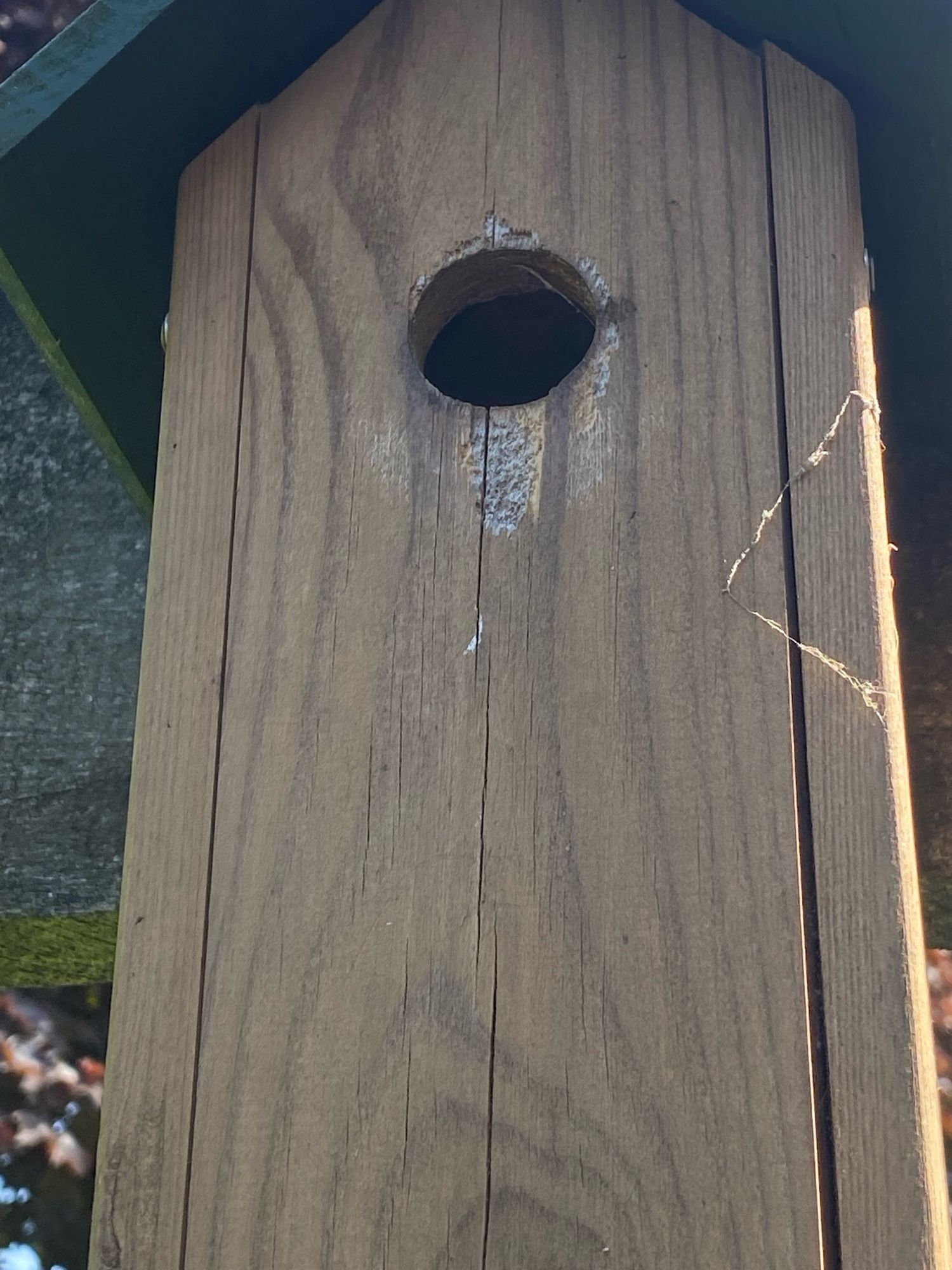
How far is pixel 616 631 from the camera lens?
1106mm

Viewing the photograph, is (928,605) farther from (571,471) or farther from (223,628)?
(223,628)

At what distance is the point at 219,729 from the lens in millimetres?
1153

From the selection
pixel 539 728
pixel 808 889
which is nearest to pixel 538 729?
pixel 539 728

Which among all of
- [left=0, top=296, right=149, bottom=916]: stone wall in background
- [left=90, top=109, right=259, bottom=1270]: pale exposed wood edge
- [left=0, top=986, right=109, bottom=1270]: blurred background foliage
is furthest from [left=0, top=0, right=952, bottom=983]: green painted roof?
[left=0, top=986, right=109, bottom=1270]: blurred background foliage

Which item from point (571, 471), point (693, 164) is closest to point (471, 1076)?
point (571, 471)

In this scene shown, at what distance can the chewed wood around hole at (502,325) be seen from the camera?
1.32 m

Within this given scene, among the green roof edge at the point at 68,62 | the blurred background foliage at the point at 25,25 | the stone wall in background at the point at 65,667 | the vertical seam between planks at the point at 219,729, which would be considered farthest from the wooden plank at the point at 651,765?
the blurred background foliage at the point at 25,25

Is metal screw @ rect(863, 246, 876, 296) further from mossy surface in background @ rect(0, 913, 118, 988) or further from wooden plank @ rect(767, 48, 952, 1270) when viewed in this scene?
mossy surface in background @ rect(0, 913, 118, 988)

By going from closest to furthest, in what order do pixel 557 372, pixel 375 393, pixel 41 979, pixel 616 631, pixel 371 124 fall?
pixel 616 631
pixel 375 393
pixel 371 124
pixel 557 372
pixel 41 979

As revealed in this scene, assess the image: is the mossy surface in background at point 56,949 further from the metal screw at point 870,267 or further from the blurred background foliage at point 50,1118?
the metal screw at point 870,267

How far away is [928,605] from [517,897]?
1078 mm

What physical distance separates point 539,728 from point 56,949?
1.19 m

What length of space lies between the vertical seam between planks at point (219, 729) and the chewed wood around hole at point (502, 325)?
203 millimetres

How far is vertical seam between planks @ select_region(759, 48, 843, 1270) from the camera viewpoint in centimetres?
95
